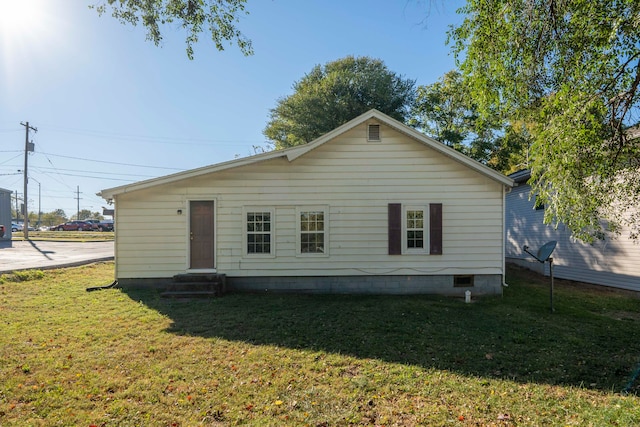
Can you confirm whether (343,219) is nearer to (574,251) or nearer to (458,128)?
(574,251)

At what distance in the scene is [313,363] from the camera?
459 centimetres

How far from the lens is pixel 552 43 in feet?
16.2

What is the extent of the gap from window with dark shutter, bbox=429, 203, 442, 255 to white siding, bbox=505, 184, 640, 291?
2020 mm

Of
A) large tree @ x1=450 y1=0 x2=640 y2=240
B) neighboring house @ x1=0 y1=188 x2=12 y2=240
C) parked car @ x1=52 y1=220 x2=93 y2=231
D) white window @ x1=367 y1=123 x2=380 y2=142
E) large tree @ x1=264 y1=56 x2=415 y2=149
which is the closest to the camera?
large tree @ x1=450 y1=0 x2=640 y2=240

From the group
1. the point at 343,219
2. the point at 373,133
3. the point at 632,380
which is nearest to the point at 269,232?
the point at 343,219

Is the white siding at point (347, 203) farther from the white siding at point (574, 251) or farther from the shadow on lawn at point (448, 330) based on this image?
the white siding at point (574, 251)

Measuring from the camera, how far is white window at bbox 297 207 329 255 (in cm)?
903

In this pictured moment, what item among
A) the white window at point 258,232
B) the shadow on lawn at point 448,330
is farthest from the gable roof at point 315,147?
the shadow on lawn at point 448,330

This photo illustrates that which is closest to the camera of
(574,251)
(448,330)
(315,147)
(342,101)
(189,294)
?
(448,330)

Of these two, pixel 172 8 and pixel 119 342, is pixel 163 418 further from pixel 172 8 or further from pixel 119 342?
pixel 172 8

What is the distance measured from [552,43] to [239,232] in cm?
737

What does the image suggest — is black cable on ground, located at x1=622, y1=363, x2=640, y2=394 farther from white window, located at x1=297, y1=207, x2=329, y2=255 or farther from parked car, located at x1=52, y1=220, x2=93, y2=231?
parked car, located at x1=52, y1=220, x2=93, y2=231

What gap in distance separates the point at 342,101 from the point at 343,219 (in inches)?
592

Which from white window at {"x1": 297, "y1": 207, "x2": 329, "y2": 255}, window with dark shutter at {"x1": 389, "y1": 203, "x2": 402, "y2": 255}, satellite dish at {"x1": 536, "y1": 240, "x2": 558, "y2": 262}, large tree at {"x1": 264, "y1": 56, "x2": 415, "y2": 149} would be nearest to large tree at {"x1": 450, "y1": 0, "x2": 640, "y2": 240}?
satellite dish at {"x1": 536, "y1": 240, "x2": 558, "y2": 262}
